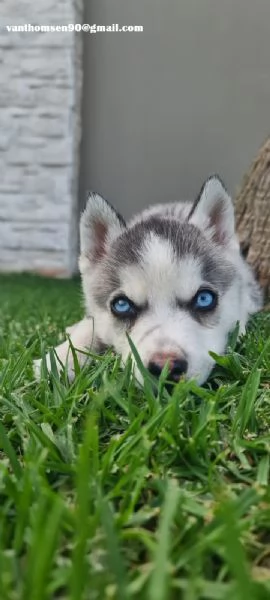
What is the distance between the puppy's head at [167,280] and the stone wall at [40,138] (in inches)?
201

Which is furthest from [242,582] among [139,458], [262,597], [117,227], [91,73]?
[91,73]

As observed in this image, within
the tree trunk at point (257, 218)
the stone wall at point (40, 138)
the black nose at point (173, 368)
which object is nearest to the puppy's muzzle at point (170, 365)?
the black nose at point (173, 368)

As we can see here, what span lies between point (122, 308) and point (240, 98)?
5.76 m

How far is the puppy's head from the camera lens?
1831mm

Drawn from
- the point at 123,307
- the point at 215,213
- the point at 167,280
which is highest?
the point at 215,213

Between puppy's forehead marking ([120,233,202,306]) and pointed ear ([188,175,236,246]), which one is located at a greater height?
pointed ear ([188,175,236,246])

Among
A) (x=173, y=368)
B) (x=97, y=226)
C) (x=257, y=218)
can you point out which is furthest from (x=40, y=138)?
(x=173, y=368)

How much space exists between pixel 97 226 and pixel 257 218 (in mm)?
1369

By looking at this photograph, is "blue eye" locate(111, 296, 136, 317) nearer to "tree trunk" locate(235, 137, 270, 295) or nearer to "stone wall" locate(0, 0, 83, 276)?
"tree trunk" locate(235, 137, 270, 295)

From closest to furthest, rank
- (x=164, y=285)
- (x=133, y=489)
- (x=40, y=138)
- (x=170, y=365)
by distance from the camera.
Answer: (x=133, y=489)
(x=170, y=365)
(x=164, y=285)
(x=40, y=138)

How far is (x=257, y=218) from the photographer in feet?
11.5

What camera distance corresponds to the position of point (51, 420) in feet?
4.51

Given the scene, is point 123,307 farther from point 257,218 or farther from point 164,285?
point 257,218

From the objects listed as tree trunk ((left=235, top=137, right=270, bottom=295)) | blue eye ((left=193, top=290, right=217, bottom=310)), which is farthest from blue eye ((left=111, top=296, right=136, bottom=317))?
tree trunk ((left=235, top=137, right=270, bottom=295))
